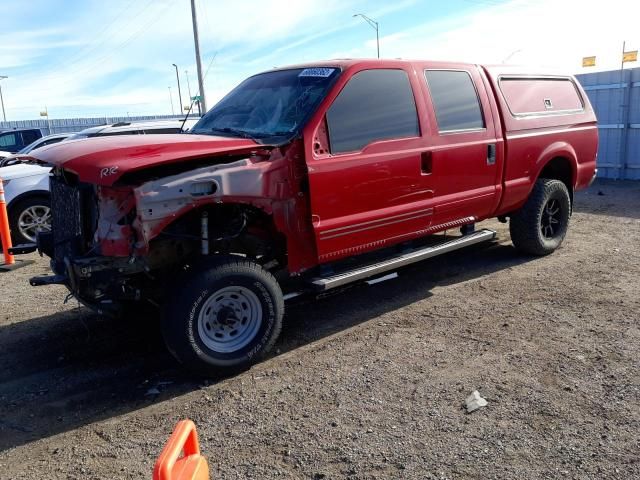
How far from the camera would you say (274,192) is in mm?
4078

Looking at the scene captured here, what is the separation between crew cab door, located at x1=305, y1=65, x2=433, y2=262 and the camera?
14.0ft

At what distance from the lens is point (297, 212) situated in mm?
4254

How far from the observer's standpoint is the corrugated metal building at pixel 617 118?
1275cm

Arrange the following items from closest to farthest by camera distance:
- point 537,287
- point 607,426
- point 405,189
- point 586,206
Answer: point 607,426, point 405,189, point 537,287, point 586,206

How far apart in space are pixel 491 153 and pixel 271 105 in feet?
7.34

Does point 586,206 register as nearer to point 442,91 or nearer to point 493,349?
point 442,91

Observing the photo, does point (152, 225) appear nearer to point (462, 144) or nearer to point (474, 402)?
point (474, 402)

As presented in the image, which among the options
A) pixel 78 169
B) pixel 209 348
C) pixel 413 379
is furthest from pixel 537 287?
pixel 78 169

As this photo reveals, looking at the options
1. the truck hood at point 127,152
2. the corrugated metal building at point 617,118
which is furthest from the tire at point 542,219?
the corrugated metal building at point 617,118

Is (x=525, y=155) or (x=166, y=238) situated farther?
(x=525, y=155)

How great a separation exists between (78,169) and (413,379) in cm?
255

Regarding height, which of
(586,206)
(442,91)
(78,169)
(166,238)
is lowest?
(586,206)

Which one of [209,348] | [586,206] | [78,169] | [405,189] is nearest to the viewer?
[78,169]

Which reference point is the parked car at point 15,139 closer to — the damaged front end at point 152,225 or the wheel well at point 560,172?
the damaged front end at point 152,225
